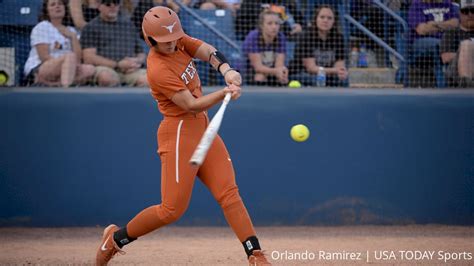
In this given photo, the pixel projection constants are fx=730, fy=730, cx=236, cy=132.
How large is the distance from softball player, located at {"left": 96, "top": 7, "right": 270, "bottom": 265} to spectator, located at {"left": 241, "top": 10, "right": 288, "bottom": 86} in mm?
2708

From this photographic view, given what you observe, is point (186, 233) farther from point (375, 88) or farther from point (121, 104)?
point (375, 88)

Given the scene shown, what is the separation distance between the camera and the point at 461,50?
7.62 m

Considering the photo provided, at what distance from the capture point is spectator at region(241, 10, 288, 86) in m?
7.79

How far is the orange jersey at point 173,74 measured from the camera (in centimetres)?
479

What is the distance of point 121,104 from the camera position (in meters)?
7.38

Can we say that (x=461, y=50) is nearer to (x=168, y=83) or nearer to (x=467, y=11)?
(x=467, y=11)

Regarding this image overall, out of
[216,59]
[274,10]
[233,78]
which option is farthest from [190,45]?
[274,10]

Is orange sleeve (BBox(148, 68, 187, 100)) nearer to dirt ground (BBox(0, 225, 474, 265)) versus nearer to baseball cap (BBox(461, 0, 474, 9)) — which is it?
dirt ground (BBox(0, 225, 474, 265))

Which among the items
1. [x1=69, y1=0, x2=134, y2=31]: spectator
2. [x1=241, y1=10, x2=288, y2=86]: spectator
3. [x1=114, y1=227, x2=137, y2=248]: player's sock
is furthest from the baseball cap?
[x1=114, y1=227, x2=137, y2=248]: player's sock

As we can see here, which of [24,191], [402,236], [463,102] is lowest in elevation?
[402,236]

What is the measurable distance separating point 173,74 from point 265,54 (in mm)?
3189

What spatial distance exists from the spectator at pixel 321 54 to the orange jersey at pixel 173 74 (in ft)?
9.41

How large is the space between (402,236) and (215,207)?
1.88 metres

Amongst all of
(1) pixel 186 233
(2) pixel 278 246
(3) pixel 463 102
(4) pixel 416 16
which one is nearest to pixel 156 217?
(2) pixel 278 246
